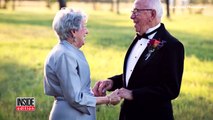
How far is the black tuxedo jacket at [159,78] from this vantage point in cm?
249

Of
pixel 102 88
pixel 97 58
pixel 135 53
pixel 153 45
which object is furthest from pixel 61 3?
pixel 153 45

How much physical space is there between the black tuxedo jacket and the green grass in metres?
1.60

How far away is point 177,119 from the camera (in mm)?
4211

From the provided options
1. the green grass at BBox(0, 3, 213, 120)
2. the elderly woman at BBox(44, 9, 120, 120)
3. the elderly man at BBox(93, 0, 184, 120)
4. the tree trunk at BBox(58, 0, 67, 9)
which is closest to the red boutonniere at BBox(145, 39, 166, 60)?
the elderly man at BBox(93, 0, 184, 120)

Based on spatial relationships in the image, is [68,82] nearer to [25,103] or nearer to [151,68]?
[151,68]

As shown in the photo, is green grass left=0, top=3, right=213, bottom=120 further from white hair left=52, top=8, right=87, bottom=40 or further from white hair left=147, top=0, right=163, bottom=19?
white hair left=52, top=8, right=87, bottom=40

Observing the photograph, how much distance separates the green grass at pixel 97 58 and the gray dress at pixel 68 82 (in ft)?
5.67

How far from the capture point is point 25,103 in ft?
14.5

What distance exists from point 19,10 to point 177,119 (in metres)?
2.29

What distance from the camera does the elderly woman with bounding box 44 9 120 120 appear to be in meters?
2.36

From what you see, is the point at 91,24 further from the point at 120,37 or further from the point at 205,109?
the point at 205,109

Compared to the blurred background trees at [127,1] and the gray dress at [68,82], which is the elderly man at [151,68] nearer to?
the gray dress at [68,82]

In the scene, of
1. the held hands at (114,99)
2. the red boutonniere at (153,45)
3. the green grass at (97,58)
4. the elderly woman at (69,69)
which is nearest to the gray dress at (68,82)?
the elderly woman at (69,69)

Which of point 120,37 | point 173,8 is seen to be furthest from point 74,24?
point 120,37
